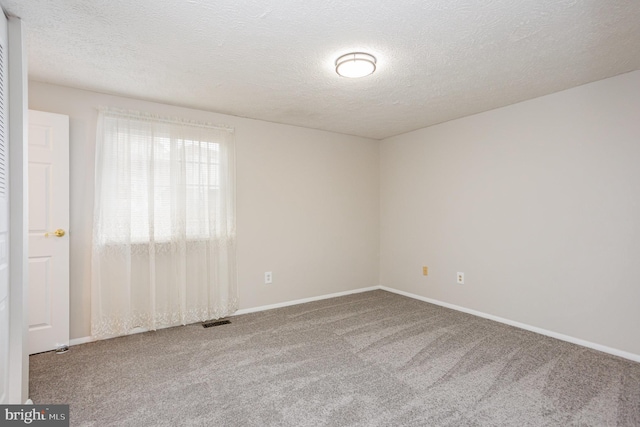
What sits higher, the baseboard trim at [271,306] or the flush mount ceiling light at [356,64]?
the flush mount ceiling light at [356,64]

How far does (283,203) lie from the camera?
4.06 meters

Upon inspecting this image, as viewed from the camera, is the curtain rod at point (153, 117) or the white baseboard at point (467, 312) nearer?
the white baseboard at point (467, 312)

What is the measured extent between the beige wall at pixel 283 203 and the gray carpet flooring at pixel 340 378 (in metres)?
0.80

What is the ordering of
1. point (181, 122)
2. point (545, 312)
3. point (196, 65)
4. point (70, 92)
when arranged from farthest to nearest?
1. point (181, 122)
2. point (545, 312)
3. point (70, 92)
4. point (196, 65)

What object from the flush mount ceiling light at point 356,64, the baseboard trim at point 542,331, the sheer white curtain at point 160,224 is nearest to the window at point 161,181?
the sheer white curtain at point 160,224

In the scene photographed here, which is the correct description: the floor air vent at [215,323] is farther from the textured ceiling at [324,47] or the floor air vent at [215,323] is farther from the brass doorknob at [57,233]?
the textured ceiling at [324,47]

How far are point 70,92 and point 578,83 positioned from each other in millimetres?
4522

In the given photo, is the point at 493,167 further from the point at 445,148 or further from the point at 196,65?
the point at 196,65

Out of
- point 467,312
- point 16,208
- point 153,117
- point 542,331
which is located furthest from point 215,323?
point 542,331

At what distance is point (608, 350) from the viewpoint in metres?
2.65

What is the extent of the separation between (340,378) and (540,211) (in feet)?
8.15

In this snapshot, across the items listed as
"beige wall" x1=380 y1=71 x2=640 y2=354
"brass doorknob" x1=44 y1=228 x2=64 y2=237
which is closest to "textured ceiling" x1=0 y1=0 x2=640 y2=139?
"beige wall" x1=380 y1=71 x2=640 y2=354

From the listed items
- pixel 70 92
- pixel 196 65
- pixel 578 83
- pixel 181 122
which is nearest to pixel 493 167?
pixel 578 83

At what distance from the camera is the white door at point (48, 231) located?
2609 millimetres
